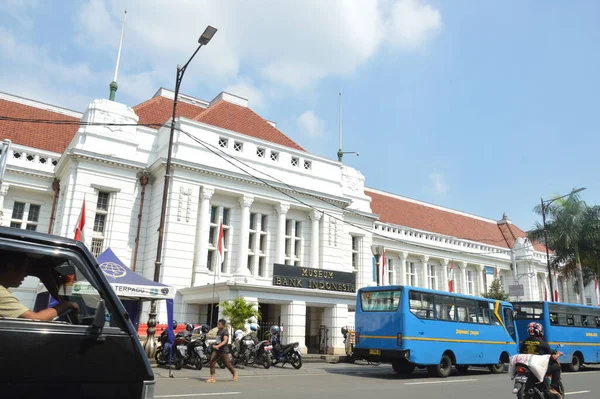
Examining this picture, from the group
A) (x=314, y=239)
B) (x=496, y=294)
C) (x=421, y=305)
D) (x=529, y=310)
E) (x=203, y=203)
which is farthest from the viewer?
(x=496, y=294)

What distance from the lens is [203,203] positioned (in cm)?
2648

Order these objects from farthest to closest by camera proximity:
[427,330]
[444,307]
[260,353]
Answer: [260,353]
[444,307]
[427,330]

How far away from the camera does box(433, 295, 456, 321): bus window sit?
1655 centimetres

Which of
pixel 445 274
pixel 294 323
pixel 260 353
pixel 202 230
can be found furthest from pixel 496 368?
pixel 445 274

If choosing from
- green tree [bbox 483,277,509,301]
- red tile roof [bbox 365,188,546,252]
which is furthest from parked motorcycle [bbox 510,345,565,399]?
red tile roof [bbox 365,188,546,252]

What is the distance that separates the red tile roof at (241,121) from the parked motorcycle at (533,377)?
24621mm

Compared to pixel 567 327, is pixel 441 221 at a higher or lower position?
higher

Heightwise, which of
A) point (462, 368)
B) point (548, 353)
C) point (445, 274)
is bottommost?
point (462, 368)

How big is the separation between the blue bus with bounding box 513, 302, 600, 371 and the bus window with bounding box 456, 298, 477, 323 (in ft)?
17.4

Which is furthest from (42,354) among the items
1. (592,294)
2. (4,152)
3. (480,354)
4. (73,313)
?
(592,294)

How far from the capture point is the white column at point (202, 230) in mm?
25997

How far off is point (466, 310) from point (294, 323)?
9.61 meters

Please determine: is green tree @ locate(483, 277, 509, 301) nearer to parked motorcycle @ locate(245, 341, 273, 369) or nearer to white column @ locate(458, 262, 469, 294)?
white column @ locate(458, 262, 469, 294)

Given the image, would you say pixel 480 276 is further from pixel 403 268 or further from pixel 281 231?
pixel 281 231
